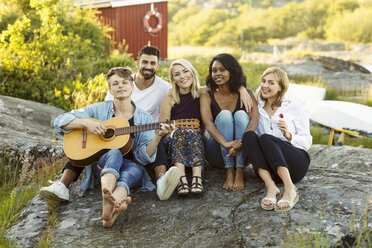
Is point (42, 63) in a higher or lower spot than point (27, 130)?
higher

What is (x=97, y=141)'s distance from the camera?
3.70 metres

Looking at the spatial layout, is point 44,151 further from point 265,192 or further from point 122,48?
point 122,48

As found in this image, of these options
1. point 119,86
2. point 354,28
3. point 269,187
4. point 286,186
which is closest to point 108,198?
point 119,86

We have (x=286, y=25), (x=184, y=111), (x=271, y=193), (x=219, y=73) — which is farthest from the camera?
(x=286, y=25)

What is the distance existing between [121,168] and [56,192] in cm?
56

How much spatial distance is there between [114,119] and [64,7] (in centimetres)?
953

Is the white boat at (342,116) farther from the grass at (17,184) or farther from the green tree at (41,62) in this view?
the grass at (17,184)

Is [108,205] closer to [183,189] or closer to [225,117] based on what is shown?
[183,189]

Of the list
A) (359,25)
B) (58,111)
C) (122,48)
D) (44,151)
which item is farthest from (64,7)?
(359,25)

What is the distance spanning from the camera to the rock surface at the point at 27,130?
16.6ft

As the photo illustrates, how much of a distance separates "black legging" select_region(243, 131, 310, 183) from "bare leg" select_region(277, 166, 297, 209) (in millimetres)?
44

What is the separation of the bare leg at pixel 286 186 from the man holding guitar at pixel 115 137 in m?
0.97

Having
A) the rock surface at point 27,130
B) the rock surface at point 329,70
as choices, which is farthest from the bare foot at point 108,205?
the rock surface at point 329,70

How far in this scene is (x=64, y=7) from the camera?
12.3m
